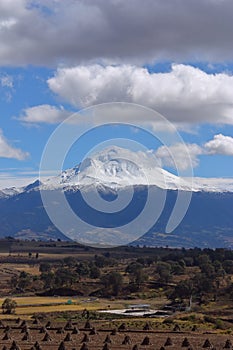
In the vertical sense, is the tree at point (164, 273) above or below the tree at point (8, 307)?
above

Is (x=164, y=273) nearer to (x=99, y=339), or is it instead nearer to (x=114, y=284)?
(x=114, y=284)

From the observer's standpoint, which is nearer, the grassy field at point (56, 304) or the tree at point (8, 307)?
the tree at point (8, 307)

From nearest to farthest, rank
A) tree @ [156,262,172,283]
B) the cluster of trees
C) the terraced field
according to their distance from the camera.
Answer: the terraced field
the cluster of trees
tree @ [156,262,172,283]

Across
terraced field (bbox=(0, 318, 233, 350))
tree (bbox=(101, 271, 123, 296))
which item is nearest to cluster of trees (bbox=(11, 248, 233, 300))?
tree (bbox=(101, 271, 123, 296))

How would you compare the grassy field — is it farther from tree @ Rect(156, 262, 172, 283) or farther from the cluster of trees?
tree @ Rect(156, 262, 172, 283)

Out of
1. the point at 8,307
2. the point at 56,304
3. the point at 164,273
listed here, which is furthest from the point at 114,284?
the point at 8,307

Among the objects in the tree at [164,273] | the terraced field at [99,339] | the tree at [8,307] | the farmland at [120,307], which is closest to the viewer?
the terraced field at [99,339]

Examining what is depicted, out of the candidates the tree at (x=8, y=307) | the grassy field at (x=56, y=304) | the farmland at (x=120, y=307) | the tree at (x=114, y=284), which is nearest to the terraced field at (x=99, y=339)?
the farmland at (x=120, y=307)

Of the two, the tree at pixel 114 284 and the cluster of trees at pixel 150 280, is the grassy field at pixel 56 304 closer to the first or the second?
the tree at pixel 114 284

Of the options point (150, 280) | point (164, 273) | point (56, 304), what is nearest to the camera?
point (56, 304)

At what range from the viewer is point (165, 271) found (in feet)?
529

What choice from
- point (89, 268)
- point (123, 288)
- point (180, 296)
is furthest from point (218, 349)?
point (89, 268)

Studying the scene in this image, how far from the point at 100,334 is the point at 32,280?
86.3 metres

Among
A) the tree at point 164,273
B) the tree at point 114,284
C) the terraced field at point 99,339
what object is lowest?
the terraced field at point 99,339
